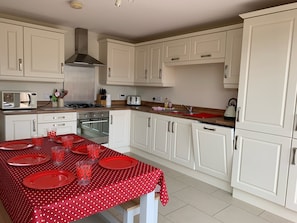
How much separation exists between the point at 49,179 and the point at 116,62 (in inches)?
128

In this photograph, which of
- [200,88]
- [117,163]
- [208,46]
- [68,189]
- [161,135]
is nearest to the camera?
[68,189]

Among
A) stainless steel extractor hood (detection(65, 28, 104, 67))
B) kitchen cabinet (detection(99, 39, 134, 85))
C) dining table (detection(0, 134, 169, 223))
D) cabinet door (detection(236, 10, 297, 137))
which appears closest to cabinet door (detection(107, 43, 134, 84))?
kitchen cabinet (detection(99, 39, 134, 85))

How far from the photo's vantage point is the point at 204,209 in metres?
2.29

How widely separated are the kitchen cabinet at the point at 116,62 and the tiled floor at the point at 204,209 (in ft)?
7.47

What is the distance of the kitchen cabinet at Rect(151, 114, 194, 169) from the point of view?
3.08 meters

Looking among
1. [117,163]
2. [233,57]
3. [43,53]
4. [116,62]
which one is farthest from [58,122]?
[233,57]

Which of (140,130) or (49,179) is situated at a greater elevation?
(49,179)

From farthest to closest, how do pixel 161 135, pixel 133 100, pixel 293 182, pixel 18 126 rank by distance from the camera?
pixel 133 100 → pixel 161 135 → pixel 18 126 → pixel 293 182

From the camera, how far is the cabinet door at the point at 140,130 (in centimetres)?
372

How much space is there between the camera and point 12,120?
2812 millimetres

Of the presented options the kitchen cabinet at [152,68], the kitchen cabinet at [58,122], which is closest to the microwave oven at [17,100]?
the kitchen cabinet at [58,122]

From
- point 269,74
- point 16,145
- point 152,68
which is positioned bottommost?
point 16,145

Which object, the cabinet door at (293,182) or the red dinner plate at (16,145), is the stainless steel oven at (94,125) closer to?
the red dinner plate at (16,145)

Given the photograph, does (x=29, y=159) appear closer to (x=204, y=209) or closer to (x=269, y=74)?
(x=204, y=209)
